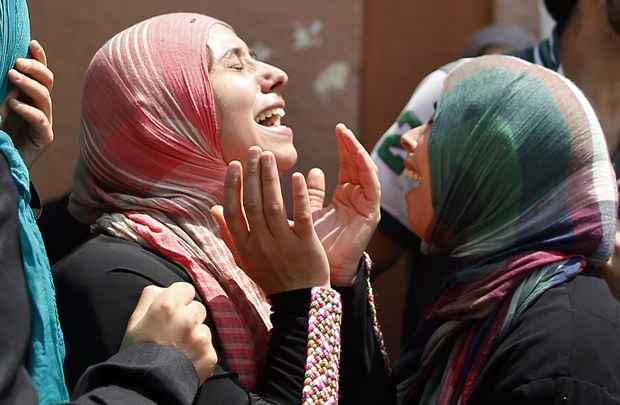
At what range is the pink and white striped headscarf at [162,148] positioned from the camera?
2.48 metres

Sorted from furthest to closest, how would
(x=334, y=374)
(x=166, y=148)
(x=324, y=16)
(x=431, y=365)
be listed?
(x=324, y=16), (x=431, y=365), (x=166, y=148), (x=334, y=374)

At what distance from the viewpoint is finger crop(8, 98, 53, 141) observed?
6.67 ft

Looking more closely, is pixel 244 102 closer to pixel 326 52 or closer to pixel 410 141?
pixel 410 141

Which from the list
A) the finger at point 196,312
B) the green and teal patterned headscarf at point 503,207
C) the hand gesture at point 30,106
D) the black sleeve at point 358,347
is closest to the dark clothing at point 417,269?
the green and teal patterned headscarf at point 503,207

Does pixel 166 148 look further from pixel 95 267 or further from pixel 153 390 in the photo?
pixel 153 390

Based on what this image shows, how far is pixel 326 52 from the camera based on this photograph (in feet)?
14.4

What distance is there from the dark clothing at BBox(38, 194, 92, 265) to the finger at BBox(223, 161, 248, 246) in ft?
3.33

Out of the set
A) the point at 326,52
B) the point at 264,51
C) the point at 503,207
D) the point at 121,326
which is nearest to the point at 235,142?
the point at 121,326

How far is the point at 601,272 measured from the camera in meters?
2.74

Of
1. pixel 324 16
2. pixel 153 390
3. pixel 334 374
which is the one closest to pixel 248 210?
pixel 334 374

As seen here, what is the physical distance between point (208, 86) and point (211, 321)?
0.49 m

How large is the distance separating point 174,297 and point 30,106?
0.40 metres

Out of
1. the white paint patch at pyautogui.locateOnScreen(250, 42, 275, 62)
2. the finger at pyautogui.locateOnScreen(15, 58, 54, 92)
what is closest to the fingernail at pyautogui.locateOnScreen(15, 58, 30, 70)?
the finger at pyautogui.locateOnScreen(15, 58, 54, 92)

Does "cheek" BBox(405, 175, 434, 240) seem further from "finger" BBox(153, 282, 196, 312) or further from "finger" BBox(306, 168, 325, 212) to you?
"finger" BBox(153, 282, 196, 312)
